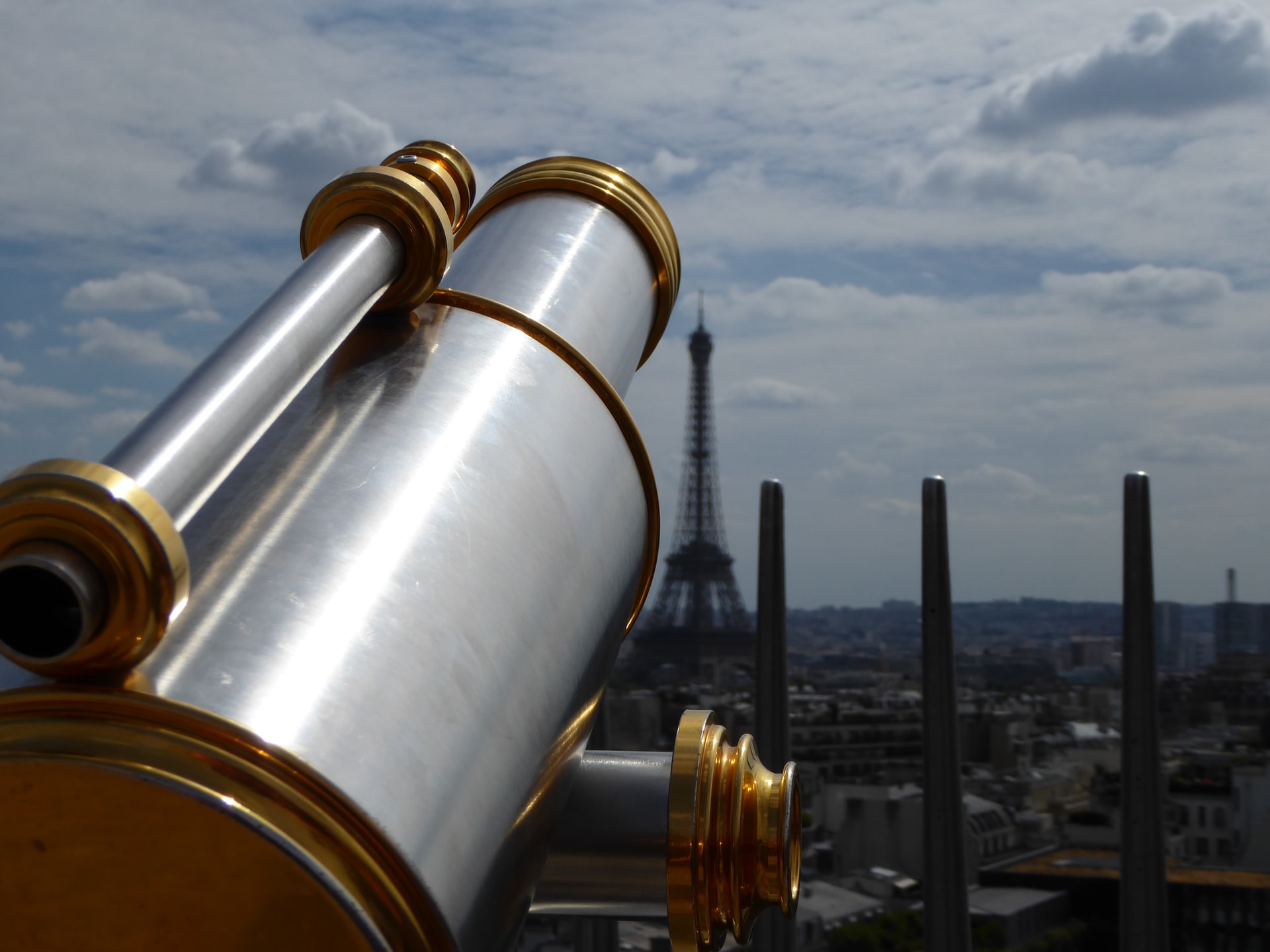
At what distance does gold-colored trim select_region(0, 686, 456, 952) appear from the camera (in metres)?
0.96

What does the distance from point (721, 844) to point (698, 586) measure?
40218 mm

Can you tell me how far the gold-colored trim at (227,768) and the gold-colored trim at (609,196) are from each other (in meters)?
1.40

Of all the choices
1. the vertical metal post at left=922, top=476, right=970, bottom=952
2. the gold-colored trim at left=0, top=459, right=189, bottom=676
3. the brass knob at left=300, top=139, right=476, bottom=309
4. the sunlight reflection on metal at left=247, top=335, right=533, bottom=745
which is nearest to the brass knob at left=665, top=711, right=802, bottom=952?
the sunlight reflection on metal at left=247, top=335, right=533, bottom=745

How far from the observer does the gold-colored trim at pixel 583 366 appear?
5.89 ft

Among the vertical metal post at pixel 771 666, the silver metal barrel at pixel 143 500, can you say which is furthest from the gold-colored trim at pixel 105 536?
the vertical metal post at pixel 771 666

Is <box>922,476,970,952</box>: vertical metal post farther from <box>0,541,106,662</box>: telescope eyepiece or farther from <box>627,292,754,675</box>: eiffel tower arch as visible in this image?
<box>627,292,754,675</box>: eiffel tower arch

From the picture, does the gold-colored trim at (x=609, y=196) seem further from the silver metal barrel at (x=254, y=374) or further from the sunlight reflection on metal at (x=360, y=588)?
the sunlight reflection on metal at (x=360, y=588)

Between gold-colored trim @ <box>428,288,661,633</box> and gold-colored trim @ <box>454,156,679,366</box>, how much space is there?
492 millimetres

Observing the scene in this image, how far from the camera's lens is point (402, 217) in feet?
5.50

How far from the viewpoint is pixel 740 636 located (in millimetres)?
42469

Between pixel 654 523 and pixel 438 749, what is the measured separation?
34.8 inches

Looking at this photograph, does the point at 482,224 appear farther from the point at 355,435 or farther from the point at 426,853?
the point at 426,853

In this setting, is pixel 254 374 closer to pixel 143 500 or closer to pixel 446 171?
pixel 143 500

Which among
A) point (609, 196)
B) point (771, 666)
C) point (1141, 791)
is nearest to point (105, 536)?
point (609, 196)
